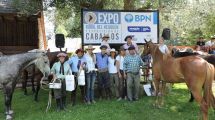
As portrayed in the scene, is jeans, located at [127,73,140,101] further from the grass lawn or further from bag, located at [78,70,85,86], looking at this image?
bag, located at [78,70,85,86]

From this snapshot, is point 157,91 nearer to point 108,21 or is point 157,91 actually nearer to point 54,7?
point 108,21

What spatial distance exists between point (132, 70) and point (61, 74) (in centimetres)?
230

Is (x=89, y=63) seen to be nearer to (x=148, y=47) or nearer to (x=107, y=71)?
(x=107, y=71)

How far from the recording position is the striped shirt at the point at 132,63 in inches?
471

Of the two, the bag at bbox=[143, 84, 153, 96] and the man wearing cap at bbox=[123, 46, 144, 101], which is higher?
the man wearing cap at bbox=[123, 46, 144, 101]

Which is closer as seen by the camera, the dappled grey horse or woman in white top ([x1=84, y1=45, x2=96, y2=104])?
the dappled grey horse

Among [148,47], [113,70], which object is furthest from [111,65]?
[148,47]

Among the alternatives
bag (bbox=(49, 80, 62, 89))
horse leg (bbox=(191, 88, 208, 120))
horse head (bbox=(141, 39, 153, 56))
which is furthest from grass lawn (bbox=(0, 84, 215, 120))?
horse head (bbox=(141, 39, 153, 56))

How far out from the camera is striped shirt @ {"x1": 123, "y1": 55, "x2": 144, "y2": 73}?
39.3ft

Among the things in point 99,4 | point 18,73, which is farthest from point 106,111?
point 99,4

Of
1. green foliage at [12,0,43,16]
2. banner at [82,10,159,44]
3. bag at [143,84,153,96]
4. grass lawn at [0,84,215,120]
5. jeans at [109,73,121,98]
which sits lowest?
grass lawn at [0,84,215,120]

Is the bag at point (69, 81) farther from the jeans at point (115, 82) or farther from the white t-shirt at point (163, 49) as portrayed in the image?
the white t-shirt at point (163, 49)

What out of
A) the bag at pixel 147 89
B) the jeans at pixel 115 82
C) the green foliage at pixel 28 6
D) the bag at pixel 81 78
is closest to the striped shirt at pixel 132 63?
the jeans at pixel 115 82

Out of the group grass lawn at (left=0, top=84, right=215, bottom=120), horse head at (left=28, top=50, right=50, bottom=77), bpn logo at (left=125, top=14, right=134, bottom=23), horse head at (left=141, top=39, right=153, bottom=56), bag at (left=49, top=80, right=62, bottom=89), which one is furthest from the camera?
bpn logo at (left=125, top=14, right=134, bottom=23)
